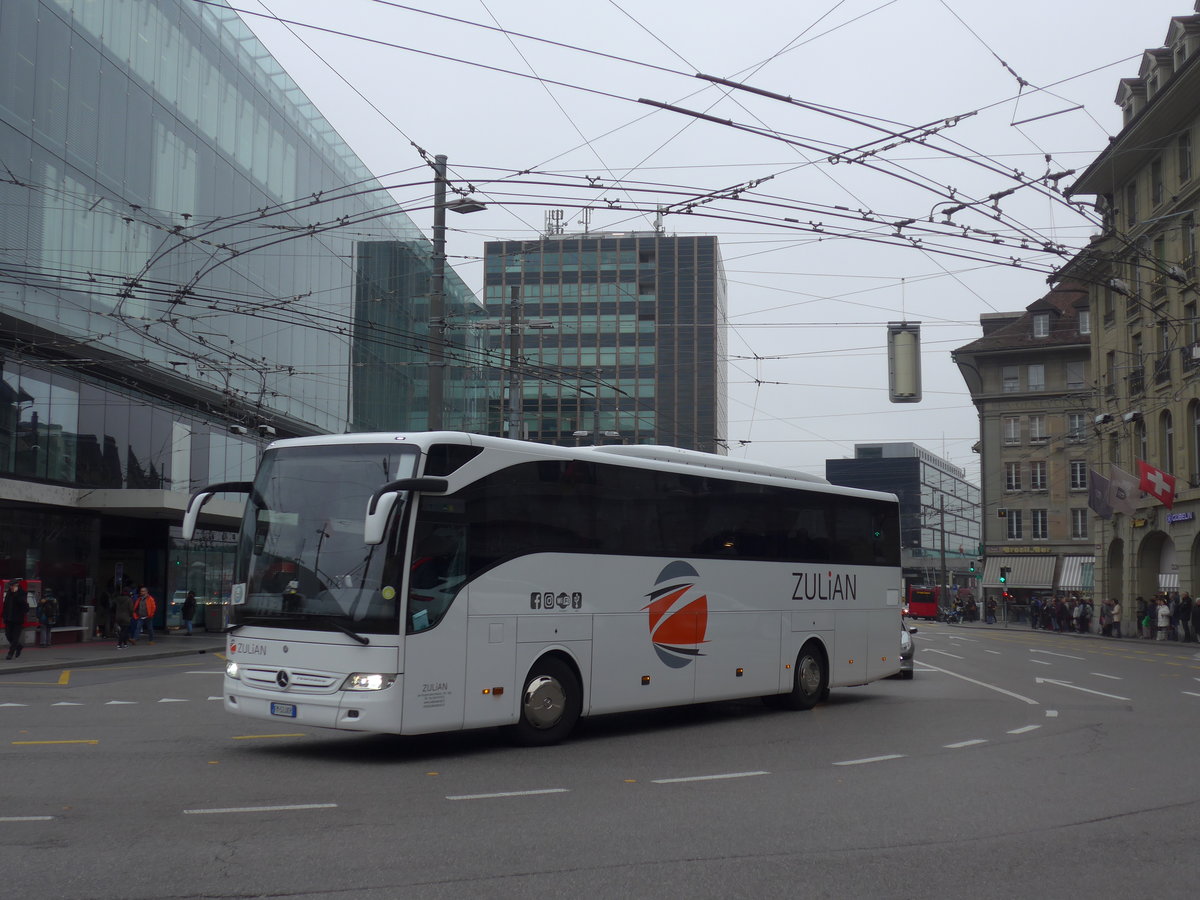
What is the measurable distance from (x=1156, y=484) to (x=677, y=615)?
1411 inches

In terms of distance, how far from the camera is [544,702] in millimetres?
12891

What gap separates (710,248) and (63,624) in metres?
85.2

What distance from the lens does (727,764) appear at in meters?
11.7

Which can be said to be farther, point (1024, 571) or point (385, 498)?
point (1024, 571)

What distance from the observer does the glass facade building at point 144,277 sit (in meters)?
30.7

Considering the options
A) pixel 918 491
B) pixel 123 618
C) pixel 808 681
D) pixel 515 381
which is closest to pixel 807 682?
pixel 808 681

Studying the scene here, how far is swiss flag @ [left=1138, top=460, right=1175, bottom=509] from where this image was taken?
147 feet

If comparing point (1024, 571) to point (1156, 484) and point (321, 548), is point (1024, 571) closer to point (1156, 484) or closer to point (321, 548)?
point (1156, 484)

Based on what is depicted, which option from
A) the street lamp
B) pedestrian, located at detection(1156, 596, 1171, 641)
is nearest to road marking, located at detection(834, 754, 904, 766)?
the street lamp

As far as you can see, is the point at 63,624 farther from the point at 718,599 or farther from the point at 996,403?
the point at 996,403

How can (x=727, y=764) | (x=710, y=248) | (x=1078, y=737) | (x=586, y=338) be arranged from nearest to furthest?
(x=727, y=764), (x=1078, y=737), (x=586, y=338), (x=710, y=248)

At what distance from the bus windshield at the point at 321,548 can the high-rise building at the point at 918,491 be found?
10764 centimetres

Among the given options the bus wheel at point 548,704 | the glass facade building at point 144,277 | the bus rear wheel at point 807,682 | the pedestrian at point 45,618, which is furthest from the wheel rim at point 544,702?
the pedestrian at point 45,618

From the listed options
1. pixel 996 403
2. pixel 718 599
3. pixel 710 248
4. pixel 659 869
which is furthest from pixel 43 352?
pixel 710 248
